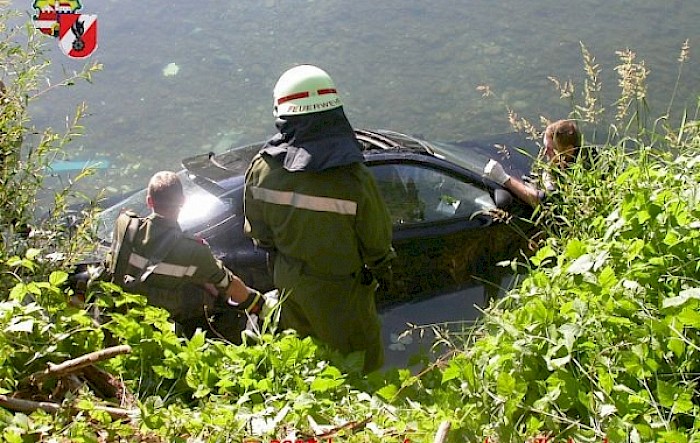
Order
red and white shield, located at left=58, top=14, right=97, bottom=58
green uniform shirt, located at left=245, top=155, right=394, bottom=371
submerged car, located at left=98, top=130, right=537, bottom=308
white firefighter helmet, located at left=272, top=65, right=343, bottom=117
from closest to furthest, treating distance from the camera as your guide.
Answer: white firefighter helmet, located at left=272, top=65, right=343, bottom=117, green uniform shirt, located at left=245, top=155, right=394, bottom=371, submerged car, located at left=98, top=130, right=537, bottom=308, red and white shield, located at left=58, top=14, right=97, bottom=58

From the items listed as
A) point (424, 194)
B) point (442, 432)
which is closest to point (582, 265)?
point (442, 432)

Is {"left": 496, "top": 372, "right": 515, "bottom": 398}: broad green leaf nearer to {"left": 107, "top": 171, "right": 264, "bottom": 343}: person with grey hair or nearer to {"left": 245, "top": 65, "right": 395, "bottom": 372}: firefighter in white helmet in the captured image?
{"left": 245, "top": 65, "right": 395, "bottom": 372}: firefighter in white helmet

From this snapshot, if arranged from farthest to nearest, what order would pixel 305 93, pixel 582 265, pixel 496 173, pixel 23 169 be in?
1. pixel 496 173
2. pixel 305 93
3. pixel 23 169
4. pixel 582 265

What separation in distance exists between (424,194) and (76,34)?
4.14 metres

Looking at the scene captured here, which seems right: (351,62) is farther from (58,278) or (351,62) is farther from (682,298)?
(682,298)

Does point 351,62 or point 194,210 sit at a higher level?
point 194,210

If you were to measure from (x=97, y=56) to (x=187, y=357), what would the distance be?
379 inches

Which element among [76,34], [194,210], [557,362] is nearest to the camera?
[557,362]

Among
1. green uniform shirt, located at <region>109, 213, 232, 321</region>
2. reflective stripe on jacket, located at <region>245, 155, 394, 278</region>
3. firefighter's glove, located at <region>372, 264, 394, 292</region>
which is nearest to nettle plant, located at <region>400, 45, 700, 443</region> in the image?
reflective stripe on jacket, located at <region>245, 155, 394, 278</region>

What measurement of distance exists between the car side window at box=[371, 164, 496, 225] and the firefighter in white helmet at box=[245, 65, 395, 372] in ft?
4.47

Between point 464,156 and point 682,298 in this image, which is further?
point 464,156

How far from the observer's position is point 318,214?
4.19 meters

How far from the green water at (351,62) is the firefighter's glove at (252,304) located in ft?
14.3

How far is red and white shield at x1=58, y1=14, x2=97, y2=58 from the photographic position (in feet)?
25.4
